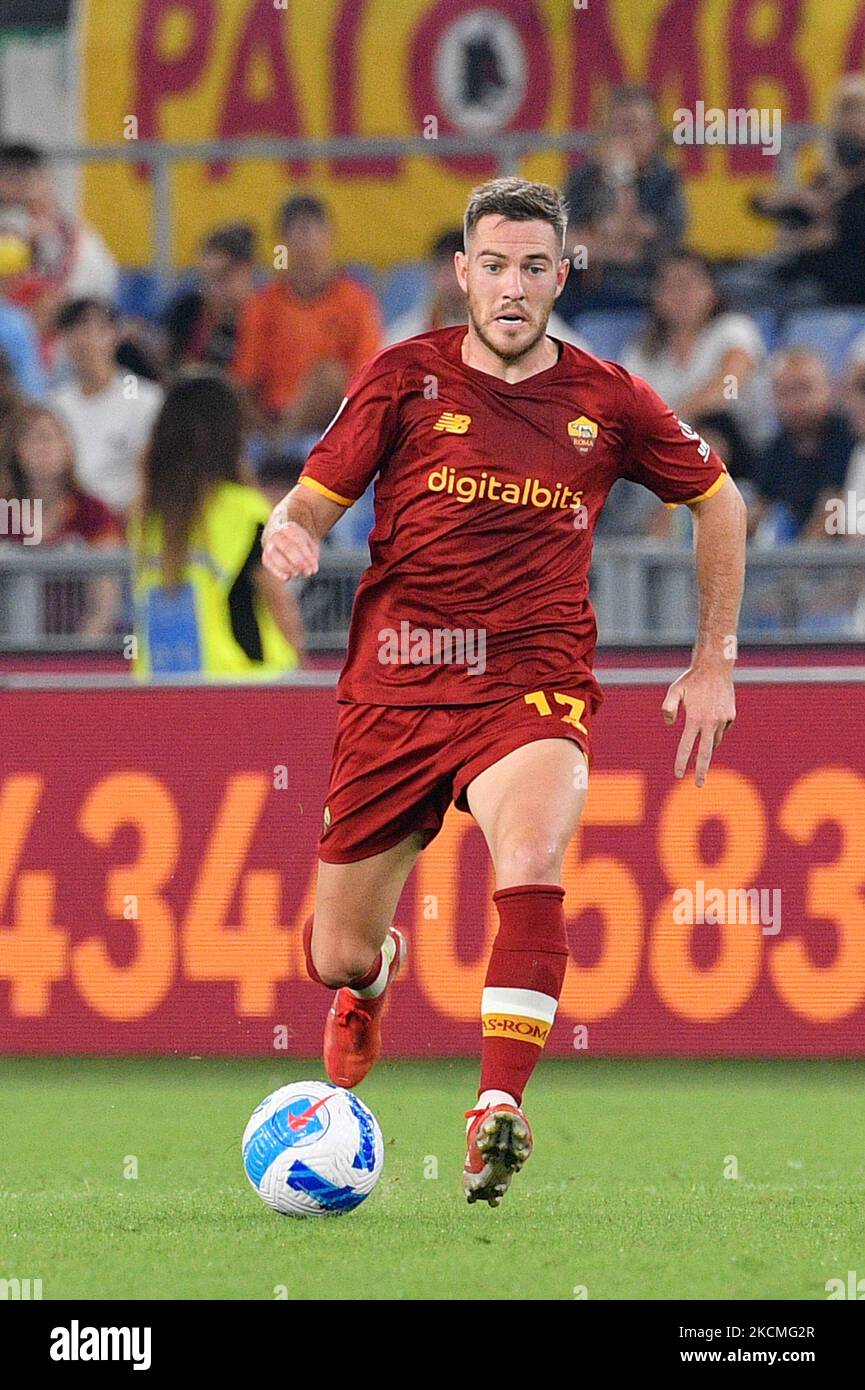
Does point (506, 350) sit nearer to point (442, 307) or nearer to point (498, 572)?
point (498, 572)

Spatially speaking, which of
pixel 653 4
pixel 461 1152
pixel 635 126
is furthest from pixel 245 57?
pixel 461 1152

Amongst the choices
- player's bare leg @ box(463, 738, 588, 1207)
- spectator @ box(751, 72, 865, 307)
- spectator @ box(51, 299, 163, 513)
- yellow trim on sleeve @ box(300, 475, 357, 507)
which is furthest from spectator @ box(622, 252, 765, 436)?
player's bare leg @ box(463, 738, 588, 1207)

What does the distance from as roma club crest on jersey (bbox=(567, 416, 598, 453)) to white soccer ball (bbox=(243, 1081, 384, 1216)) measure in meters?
1.56

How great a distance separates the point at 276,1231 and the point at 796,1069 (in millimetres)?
3186

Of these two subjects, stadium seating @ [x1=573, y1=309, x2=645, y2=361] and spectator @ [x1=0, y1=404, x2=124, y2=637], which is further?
stadium seating @ [x1=573, y1=309, x2=645, y2=361]

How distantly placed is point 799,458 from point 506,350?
540cm

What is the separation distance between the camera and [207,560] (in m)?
8.42

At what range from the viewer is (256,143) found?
456 inches

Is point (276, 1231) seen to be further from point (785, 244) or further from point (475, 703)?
point (785, 244)

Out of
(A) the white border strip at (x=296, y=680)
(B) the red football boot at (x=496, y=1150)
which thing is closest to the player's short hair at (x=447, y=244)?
(A) the white border strip at (x=296, y=680)

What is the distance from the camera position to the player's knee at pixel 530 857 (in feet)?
16.6

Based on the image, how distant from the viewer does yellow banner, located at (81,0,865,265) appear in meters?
13.5

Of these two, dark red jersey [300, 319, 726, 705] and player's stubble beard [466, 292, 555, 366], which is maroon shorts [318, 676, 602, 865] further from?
player's stubble beard [466, 292, 555, 366]

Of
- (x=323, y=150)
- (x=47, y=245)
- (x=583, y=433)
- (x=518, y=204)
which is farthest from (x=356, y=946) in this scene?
(x=47, y=245)
